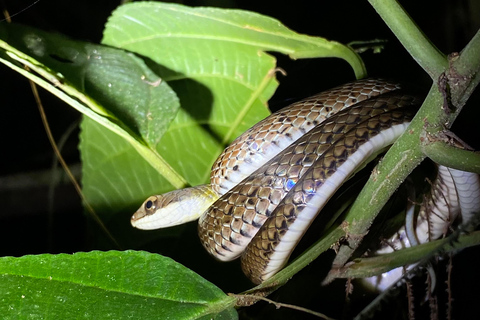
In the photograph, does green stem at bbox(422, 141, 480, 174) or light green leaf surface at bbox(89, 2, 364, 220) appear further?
light green leaf surface at bbox(89, 2, 364, 220)

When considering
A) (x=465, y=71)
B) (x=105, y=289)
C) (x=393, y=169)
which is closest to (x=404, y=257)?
(x=393, y=169)

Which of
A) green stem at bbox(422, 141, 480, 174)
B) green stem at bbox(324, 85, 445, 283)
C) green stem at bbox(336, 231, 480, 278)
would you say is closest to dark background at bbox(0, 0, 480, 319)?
green stem at bbox(336, 231, 480, 278)

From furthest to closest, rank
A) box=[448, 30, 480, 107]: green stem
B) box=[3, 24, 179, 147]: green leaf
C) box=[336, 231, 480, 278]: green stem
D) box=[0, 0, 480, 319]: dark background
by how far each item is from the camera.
→ box=[0, 0, 480, 319]: dark background < box=[3, 24, 179, 147]: green leaf < box=[336, 231, 480, 278]: green stem < box=[448, 30, 480, 107]: green stem

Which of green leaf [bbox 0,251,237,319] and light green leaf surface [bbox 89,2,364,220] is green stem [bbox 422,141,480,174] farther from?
light green leaf surface [bbox 89,2,364,220]

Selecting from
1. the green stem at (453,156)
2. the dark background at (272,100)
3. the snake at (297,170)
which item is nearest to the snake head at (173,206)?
the snake at (297,170)

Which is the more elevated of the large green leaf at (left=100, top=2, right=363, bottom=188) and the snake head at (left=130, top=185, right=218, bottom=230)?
the large green leaf at (left=100, top=2, right=363, bottom=188)

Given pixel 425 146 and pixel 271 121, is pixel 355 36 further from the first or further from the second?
pixel 425 146

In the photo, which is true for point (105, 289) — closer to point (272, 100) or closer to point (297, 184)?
point (297, 184)
